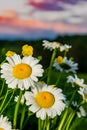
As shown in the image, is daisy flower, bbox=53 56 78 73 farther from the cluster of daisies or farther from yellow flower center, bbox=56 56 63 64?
the cluster of daisies

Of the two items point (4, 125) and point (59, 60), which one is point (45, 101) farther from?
point (59, 60)

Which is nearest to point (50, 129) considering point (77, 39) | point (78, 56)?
point (78, 56)

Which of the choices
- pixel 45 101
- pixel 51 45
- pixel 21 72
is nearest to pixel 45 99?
pixel 45 101

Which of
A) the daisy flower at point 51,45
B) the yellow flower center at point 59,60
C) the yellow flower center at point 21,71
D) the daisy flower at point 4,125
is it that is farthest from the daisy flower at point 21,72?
the yellow flower center at point 59,60

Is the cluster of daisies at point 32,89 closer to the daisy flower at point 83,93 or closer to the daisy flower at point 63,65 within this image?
the daisy flower at point 83,93

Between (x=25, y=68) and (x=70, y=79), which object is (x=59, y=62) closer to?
(x=70, y=79)

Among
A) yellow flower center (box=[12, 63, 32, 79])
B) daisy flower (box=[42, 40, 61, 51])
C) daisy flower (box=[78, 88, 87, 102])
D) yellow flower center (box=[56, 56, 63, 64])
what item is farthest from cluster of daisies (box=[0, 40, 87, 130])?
yellow flower center (box=[56, 56, 63, 64])
